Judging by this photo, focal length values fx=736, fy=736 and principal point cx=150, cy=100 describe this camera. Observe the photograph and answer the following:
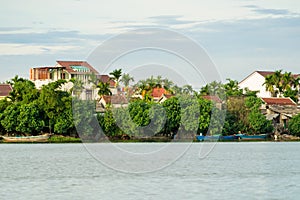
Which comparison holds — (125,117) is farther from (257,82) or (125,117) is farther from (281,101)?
(257,82)

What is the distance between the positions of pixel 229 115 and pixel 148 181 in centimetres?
4507

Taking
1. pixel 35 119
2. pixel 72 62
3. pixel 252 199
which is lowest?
pixel 252 199

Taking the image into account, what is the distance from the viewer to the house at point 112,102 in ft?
241

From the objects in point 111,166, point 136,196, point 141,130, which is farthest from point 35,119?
point 136,196

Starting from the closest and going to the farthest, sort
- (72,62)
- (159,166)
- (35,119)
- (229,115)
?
(159,166), (35,119), (229,115), (72,62)

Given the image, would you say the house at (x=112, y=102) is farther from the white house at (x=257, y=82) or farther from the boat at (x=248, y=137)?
the white house at (x=257, y=82)

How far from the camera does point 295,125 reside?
76.9 metres

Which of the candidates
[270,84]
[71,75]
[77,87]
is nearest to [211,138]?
[77,87]

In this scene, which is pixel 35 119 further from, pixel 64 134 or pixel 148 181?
pixel 148 181

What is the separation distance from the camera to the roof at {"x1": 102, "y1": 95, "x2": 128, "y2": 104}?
76.6 meters

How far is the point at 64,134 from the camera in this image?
69.2 m

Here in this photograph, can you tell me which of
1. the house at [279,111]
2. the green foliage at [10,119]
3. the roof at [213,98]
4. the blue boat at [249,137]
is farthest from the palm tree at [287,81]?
the green foliage at [10,119]

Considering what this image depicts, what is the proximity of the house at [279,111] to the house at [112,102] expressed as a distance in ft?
53.1

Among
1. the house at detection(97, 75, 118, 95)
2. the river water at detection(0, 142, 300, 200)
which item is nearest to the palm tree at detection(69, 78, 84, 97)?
the house at detection(97, 75, 118, 95)
